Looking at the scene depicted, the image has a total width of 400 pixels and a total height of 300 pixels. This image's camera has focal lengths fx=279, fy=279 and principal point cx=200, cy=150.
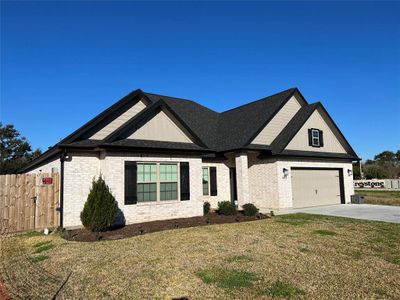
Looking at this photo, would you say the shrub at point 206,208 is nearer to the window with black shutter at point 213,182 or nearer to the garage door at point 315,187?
the window with black shutter at point 213,182

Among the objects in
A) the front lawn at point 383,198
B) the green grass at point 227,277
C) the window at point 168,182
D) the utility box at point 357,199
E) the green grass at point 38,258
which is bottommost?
the front lawn at point 383,198

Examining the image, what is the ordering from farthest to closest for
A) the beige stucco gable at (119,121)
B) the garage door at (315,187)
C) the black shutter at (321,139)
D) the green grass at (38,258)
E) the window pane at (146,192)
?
the black shutter at (321,139) < the garage door at (315,187) < the beige stucco gable at (119,121) < the window pane at (146,192) < the green grass at (38,258)

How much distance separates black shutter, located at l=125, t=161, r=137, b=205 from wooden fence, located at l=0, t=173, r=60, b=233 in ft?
10.6

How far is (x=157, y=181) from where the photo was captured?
1326 cm

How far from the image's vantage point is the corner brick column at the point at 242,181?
1636 centimetres

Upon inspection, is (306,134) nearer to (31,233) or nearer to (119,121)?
(119,121)

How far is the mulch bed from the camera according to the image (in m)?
10.3

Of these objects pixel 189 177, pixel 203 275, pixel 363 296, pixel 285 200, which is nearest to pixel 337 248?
pixel 363 296

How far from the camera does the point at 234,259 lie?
7.27m

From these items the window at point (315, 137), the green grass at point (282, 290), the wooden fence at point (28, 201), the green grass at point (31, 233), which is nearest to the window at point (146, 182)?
the wooden fence at point (28, 201)

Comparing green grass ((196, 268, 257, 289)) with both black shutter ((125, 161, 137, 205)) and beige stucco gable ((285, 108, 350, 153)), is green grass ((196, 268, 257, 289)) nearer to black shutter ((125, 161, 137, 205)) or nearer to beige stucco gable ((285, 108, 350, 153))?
black shutter ((125, 161, 137, 205))

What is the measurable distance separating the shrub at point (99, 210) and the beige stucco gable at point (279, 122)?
9.74 m

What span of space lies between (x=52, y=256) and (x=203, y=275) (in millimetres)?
4658

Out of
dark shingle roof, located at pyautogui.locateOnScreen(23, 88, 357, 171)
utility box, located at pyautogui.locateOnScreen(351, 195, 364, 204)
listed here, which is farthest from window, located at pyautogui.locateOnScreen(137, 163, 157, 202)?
utility box, located at pyautogui.locateOnScreen(351, 195, 364, 204)
